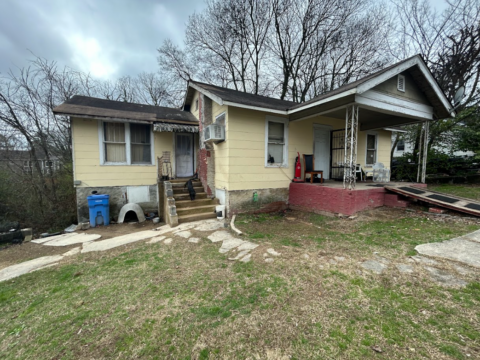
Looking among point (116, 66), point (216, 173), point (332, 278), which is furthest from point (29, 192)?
point (332, 278)

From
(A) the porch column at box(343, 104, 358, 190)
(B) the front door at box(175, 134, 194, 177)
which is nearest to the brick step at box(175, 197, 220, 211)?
(B) the front door at box(175, 134, 194, 177)

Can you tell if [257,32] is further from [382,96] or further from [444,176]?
[444,176]

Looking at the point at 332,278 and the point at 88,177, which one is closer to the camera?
the point at 332,278

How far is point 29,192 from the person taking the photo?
7969 millimetres

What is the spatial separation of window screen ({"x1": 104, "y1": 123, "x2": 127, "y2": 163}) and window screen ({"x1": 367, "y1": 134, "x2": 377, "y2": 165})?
10.3 metres

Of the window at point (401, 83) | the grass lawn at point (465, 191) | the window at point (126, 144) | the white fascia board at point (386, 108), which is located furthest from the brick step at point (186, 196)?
the grass lawn at point (465, 191)

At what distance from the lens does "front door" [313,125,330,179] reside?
7500 millimetres

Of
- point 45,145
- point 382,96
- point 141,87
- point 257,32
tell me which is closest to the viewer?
point 382,96

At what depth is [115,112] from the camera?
7.20 m

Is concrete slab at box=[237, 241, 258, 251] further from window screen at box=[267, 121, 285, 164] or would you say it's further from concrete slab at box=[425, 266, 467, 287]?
window screen at box=[267, 121, 285, 164]

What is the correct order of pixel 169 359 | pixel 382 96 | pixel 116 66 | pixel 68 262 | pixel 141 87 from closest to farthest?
pixel 169 359, pixel 68 262, pixel 382 96, pixel 116 66, pixel 141 87

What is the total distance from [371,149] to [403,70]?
4.43 meters

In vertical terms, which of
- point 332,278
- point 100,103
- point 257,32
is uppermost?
point 257,32

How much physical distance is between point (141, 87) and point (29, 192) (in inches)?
458
